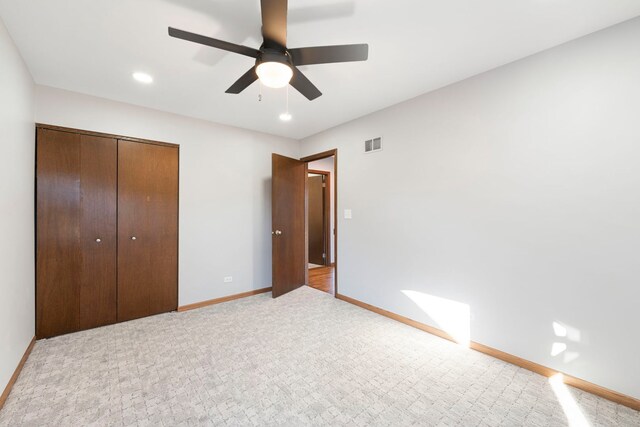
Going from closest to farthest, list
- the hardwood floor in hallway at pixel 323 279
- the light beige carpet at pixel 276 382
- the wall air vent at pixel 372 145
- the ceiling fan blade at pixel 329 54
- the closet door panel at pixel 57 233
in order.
Result: the ceiling fan blade at pixel 329 54 → the light beige carpet at pixel 276 382 → the closet door panel at pixel 57 233 → the wall air vent at pixel 372 145 → the hardwood floor in hallway at pixel 323 279

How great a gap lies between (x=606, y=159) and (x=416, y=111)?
1.63m

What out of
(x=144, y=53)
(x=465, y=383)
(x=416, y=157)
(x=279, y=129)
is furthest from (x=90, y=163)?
(x=465, y=383)

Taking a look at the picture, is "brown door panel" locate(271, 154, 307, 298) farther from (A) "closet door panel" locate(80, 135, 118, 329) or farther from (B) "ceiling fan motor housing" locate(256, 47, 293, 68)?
(B) "ceiling fan motor housing" locate(256, 47, 293, 68)

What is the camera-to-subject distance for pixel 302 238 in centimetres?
450

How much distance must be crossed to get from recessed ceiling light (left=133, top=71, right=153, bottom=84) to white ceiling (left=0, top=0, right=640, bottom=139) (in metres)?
0.06

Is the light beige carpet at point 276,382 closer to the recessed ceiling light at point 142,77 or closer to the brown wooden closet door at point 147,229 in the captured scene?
the brown wooden closet door at point 147,229

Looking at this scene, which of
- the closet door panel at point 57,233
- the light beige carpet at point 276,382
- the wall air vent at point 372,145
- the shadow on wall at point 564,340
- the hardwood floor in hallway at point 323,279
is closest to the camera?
the light beige carpet at point 276,382

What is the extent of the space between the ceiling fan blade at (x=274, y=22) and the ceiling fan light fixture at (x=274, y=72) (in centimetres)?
11

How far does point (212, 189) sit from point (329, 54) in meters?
2.69

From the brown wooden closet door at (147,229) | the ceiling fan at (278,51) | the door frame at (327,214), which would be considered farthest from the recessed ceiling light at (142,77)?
the door frame at (327,214)

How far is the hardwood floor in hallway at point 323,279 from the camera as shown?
4.47 meters

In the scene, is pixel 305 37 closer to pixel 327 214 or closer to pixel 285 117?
pixel 285 117

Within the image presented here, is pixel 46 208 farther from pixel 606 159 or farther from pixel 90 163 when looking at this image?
pixel 606 159

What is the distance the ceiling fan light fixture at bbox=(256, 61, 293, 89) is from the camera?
161cm
